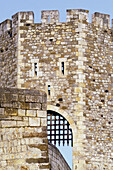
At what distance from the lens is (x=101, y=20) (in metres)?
18.8

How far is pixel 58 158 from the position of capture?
11359 millimetres

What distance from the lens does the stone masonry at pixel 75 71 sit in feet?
56.7

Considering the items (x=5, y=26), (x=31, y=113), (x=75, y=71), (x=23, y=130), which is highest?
(x=5, y=26)

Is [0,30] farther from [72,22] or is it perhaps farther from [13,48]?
[72,22]

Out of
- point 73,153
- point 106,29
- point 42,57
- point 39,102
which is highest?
point 106,29

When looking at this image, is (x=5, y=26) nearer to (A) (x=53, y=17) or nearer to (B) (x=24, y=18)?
(B) (x=24, y=18)

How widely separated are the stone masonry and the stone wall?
989cm

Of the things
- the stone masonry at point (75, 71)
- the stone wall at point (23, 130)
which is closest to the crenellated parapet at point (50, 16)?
the stone masonry at point (75, 71)

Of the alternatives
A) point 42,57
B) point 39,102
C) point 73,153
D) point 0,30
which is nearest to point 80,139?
point 73,153

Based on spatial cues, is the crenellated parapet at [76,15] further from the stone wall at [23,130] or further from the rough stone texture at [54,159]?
the stone wall at [23,130]

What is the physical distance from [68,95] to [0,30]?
4785mm

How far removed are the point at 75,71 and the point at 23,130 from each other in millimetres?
10587

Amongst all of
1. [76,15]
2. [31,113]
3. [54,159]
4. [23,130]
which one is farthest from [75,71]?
[23,130]

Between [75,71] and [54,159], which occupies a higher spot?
[75,71]
